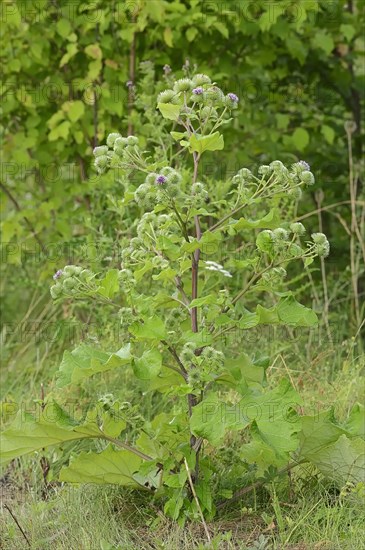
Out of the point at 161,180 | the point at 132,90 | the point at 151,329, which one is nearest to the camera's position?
the point at 161,180

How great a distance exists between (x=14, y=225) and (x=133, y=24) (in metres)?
1.34

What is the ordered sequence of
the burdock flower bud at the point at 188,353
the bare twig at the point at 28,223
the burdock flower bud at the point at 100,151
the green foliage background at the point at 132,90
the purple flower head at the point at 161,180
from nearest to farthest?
1. the purple flower head at the point at 161,180
2. the burdock flower bud at the point at 188,353
3. the burdock flower bud at the point at 100,151
4. the green foliage background at the point at 132,90
5. the bare twig at the point at 28,223

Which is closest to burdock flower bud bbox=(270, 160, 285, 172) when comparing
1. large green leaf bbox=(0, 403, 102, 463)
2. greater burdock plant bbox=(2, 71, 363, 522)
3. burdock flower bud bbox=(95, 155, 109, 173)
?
greater burdock plant bbox=(2, 71, 363, 522)

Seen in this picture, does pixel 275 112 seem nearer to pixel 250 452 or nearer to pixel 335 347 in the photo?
pixel 335 347

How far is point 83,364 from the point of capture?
9.20 ft

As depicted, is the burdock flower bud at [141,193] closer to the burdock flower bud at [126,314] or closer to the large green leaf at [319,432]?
the burdock flower bud at [126,314]

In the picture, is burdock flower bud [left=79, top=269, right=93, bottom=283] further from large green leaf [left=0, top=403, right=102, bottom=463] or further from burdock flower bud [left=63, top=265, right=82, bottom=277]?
large green leaf [left=0, top=403, right=102, bottom=463]

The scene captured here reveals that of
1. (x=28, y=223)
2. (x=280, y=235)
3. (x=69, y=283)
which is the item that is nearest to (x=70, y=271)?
(x=69, y=283)

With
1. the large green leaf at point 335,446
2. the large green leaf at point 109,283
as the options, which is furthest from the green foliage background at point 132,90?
the large green leaf at point 335,446

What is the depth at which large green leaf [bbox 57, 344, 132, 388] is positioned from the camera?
2703mm

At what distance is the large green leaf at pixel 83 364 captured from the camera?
2703 millimetres

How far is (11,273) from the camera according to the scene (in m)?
6.11

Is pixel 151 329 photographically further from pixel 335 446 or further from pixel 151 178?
pixel 335 446

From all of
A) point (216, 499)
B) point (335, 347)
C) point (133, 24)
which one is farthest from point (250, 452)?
point (133, 24)
